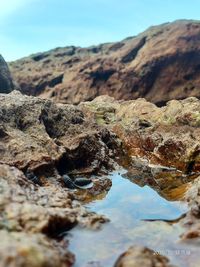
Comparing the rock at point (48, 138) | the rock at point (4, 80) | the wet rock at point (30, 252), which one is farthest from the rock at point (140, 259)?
the rock at point (4, 80)

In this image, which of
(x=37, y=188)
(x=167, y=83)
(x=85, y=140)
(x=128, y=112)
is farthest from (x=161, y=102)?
(x=37, y=188)

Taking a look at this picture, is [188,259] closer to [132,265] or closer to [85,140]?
[132,265]

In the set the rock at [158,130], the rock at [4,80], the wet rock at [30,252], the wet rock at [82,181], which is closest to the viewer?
the wet rock at [30,252]

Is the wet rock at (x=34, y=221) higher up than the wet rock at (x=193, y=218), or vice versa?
the wet rock at (x=34, y=221)

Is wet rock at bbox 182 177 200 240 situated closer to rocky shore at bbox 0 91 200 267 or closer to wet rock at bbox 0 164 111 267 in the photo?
rocky shore at bbox 0 91 200 267

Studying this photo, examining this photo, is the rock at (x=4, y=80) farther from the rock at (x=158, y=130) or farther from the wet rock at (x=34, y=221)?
the wet rock at (x=34, y=221)

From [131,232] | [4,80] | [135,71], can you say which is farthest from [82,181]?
[135,71]
